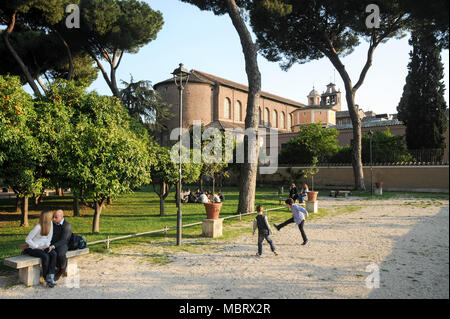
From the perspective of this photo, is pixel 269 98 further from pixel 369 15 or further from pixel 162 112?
pixel 369 15

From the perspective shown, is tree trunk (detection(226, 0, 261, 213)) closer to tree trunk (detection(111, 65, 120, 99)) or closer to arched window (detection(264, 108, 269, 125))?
tree trunk (detection(111, 65, 120, 99))

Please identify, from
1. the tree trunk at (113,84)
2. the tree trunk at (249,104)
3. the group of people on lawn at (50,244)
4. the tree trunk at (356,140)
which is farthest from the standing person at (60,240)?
the tree trunk at (356,140)

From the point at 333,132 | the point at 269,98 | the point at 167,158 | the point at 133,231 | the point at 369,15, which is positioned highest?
the point at 269,98

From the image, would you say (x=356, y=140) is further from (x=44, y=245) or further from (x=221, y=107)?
(x=221, y=107)

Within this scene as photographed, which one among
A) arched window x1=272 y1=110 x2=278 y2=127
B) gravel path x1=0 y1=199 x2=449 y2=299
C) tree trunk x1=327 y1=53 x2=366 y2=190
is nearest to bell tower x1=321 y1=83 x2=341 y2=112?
arched window x1=272 y1=110 x2=278 y2=127

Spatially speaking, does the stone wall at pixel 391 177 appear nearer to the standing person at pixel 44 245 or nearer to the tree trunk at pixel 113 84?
the tree trunk at pixel 113 84

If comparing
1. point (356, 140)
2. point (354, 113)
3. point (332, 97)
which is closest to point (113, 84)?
point (354, 113)

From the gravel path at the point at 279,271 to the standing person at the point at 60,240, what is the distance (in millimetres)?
387

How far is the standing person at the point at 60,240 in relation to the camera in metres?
5.78

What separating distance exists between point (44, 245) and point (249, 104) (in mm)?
10236

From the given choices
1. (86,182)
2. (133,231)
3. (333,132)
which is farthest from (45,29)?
(333,132)

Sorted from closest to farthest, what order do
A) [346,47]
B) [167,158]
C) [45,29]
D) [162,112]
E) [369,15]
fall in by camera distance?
[167,158], [369,15], [45,29], [346,47], [162,112]
